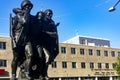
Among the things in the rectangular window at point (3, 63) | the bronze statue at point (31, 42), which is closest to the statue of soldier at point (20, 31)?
the bronze statue at point (31, 42)

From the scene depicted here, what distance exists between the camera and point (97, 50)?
71.6m

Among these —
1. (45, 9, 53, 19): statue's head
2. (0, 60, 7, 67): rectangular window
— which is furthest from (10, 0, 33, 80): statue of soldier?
(0, 60, 7, 67): rectangular window

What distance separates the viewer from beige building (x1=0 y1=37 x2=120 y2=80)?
5588cm

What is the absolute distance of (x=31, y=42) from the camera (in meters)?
9.71

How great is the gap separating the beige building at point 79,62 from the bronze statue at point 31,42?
150 ft

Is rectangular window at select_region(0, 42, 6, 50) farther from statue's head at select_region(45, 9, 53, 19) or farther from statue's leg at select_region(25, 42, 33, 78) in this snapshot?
statue's leg at select_region(25, 42, 33, 78)

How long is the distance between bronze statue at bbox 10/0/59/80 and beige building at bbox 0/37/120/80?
150 ft

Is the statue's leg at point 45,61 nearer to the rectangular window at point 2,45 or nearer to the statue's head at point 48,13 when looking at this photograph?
the statue's head at point 48,13

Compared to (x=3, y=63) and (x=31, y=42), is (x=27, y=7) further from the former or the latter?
(x=3, y=63)

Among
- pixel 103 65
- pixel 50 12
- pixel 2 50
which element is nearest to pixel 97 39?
pixel 103 65

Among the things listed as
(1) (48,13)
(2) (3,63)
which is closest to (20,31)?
(1) (48,13)

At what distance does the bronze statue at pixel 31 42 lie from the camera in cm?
948

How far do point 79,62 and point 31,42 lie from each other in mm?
58758

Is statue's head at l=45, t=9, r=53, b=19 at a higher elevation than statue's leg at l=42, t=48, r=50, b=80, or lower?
higher
